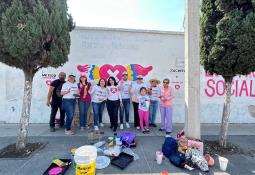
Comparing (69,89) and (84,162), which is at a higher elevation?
(69,89)

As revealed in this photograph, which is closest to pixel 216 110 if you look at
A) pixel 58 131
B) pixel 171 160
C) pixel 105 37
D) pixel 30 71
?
pixel 171 160

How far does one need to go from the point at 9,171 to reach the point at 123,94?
162 inches

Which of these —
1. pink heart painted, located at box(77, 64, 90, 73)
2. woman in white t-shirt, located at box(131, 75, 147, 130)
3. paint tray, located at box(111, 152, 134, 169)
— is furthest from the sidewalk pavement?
pink heart painted, located at box(77, 64, 90, 73)

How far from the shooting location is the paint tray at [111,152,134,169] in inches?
173

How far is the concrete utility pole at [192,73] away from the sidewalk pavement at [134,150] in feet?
3.12

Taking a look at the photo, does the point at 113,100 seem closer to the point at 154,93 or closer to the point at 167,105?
the point at 154,93

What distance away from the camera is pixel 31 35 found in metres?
4.54

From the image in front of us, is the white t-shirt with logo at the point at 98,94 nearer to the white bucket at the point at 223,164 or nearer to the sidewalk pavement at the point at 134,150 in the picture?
the sidewalk pavement at the point at 134,150

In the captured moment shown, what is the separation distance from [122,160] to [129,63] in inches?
172

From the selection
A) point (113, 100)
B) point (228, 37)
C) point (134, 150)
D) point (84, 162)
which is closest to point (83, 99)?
point (113, 100)

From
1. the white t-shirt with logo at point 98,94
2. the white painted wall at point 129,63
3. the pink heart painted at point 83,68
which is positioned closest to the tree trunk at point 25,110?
the white t-shirt with logo at point 98,94

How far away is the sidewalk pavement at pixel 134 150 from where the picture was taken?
13.9 ft

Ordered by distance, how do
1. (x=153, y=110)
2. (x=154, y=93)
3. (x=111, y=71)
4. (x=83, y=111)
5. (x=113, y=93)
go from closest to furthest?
1. (x=113, y=93)
2. (x=83, y=111)
3. (x=154, y=93)
4. (x=153, y=110)
5. (x=111, y=71)

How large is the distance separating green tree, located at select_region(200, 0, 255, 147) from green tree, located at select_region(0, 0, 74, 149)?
3.65 meters
